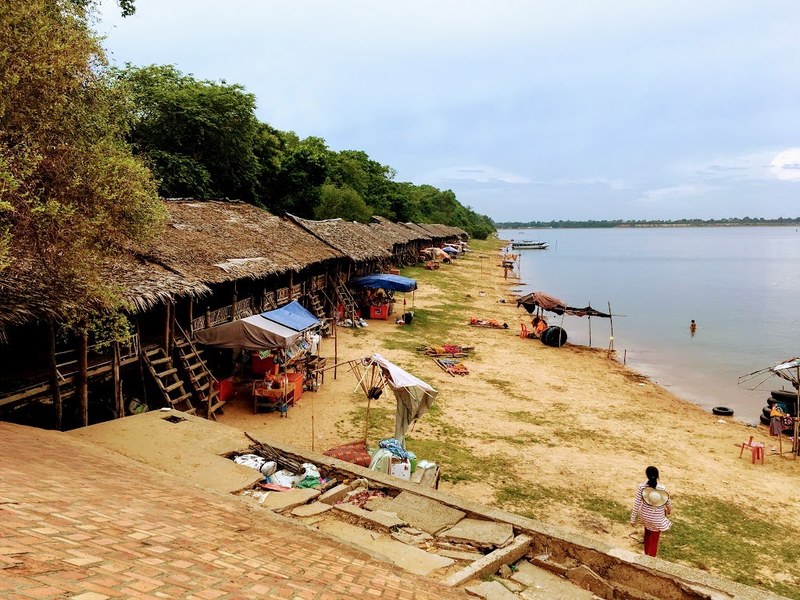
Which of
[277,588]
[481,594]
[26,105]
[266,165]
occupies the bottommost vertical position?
[481,594]

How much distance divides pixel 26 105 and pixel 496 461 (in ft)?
32.3

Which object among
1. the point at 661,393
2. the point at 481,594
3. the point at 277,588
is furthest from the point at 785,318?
the point at 277,588

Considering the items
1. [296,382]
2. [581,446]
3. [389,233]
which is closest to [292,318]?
[296,382]

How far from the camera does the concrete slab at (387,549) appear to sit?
5.78 metres

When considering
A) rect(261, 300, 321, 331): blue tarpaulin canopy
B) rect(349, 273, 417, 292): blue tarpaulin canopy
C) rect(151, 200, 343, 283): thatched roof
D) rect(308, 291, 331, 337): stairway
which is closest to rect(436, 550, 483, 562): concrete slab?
rect(261, 300, 321, 331): blue tarpaulin canopy

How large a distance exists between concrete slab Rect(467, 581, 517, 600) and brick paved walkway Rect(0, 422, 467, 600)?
0.37 metres

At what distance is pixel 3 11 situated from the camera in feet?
21.0

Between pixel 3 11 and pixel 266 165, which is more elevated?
pixel 266 165

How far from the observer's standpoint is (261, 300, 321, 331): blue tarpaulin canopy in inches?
516

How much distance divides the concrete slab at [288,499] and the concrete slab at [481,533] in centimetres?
180

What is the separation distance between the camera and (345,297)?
24.3 meters

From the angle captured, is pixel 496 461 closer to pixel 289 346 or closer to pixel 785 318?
pixel 289 346

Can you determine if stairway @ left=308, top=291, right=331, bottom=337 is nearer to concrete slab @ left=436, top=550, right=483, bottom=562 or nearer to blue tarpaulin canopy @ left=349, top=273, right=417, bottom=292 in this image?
blue tarpaulin canopy @ left=349, top=273, right=417, bottom=292

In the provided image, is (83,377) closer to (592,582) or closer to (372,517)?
(372,517)
